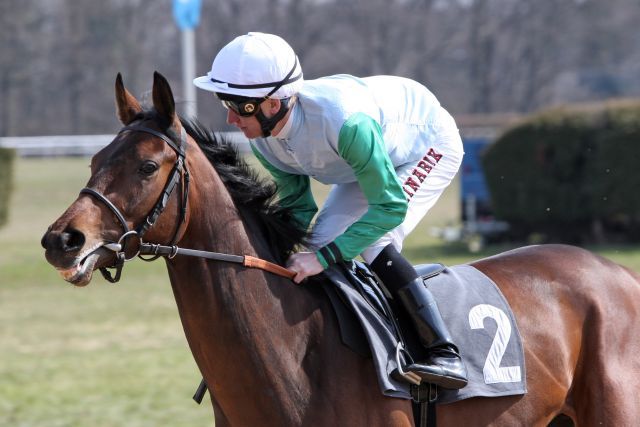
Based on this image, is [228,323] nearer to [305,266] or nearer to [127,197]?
[305,266]

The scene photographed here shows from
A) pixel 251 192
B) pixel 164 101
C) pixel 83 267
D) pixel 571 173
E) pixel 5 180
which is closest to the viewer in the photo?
pixel 83 267

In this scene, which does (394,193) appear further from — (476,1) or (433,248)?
(476,1)

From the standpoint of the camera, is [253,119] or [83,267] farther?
[253,119]

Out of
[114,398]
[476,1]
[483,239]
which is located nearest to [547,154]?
[483,239]

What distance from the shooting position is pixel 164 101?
143 inches

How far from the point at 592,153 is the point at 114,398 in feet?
36.7

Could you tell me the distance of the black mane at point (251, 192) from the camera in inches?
156

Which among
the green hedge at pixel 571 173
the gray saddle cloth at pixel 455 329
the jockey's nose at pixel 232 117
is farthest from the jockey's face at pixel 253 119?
the green hedge at pixel 571 173

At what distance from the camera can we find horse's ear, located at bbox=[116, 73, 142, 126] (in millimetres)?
3701

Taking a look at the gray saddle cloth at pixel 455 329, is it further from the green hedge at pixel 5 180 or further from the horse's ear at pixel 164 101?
the green hedge at pixel 5 180

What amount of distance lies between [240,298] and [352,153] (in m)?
0.66

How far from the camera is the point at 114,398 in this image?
815 centimetres

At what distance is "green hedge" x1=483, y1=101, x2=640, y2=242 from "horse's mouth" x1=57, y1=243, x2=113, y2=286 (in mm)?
14450

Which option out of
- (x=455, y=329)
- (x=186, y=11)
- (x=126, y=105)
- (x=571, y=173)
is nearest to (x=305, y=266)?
(x=455, y=329)
